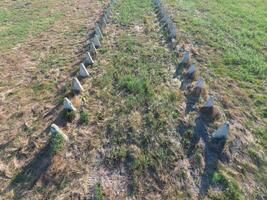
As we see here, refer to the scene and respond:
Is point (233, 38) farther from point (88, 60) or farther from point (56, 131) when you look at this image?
point (56, 131)

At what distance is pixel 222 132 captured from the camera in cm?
695

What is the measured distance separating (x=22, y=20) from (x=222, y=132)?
501 inches

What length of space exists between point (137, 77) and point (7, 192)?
511 cm

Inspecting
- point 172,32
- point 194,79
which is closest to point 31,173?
point 194,79

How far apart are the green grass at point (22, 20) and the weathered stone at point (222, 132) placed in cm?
963

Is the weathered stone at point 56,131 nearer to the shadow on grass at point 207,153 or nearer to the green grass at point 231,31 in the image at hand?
the shadow on grass at point 207,153

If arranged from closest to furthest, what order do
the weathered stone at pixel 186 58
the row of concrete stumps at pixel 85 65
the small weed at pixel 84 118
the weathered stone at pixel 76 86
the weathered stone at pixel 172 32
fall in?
the row of concrete stumps at pixel 85 65 < the small weed at pixel 84 118 < the weathered stone at pixel 76 86 < the weathered stone at pixel 186 58 < the weathered stone at pixel 172 32

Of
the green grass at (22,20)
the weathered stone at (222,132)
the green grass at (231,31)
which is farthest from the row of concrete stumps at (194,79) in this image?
the green grass at (22,20)

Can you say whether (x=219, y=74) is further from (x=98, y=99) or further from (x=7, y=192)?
(x=7, y=192)

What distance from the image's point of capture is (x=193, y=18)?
14242 millimetres

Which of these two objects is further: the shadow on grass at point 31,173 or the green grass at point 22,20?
the green grass at point 22,20

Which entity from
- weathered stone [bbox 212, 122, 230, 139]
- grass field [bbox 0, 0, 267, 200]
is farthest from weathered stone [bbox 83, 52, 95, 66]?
weathered stone [bbox 212, 122, 230, 139]

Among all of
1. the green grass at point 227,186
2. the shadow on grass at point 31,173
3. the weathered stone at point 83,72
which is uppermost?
the green grass at point 227,186

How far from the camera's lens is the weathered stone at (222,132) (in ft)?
22.5
